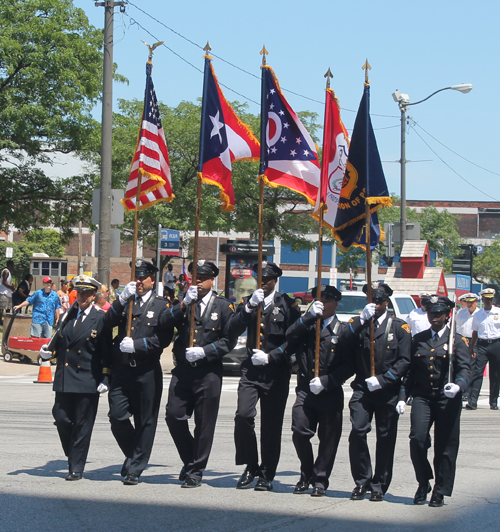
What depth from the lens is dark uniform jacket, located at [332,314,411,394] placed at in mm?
6672

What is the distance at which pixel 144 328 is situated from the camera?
7.11 m

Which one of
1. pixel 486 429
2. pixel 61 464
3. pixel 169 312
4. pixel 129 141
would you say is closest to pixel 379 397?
pixel 169 312

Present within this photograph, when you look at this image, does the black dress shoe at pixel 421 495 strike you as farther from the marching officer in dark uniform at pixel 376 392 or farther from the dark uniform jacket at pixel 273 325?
the dark uniform jacket at pixel 273 325

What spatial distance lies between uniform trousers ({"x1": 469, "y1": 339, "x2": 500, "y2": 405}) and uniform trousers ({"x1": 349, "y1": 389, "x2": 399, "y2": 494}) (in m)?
6.79

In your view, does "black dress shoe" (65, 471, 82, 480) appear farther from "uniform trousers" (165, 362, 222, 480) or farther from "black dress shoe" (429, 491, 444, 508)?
"black dress shoe" (429, 491, 444, 508)

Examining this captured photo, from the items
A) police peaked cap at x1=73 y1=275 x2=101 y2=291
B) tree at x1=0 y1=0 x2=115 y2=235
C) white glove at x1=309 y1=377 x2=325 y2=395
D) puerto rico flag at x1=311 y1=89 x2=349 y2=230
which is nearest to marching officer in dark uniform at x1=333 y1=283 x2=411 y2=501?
white glove at x1=309 y1=377 x2=325 y2=395

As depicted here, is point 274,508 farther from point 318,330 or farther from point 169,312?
point 169,312

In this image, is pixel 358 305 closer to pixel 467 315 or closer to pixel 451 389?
pixel 467 315

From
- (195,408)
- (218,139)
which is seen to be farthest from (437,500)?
(218,139)

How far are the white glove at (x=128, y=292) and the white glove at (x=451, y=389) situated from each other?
9.34 feet

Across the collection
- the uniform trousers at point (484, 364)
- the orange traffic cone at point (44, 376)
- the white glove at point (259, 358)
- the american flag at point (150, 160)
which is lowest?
the orange traffic cone at point (44, 376)

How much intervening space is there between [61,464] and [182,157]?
83.3ft

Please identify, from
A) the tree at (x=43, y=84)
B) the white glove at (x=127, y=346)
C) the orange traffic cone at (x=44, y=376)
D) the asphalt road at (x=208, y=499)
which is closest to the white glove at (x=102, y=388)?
the white glove at (x=127, y=346)

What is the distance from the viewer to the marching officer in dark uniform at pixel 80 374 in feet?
23.0
